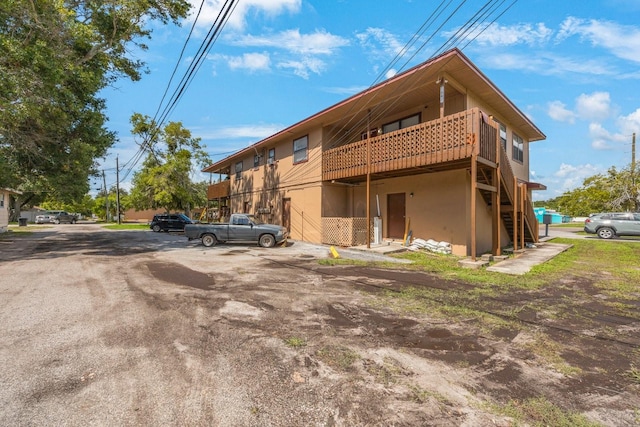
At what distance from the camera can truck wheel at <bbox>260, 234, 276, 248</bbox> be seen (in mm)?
14266

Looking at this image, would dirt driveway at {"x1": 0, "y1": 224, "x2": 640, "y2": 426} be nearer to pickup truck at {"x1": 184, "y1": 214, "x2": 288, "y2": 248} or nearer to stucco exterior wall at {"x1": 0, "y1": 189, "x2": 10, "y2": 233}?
pickup truck at {"x1": 184, "y1": 214, "x2": 288, "y2": 248}

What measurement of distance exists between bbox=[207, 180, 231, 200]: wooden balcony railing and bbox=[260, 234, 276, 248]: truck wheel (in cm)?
1322

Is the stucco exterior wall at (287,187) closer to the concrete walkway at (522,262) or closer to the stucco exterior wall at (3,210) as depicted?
the concrete walkway at (522,262)

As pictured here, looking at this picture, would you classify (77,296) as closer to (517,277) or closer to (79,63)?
(517,277)

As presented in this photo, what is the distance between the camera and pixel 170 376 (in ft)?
9.87

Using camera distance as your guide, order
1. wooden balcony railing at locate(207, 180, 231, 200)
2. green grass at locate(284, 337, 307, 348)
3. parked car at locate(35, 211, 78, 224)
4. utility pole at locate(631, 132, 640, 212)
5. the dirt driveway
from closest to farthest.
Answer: the dirt driveway, green grass at locate(284, 337, 307, 348), utility pole at locate(631, 132, 640, 212), wooden balcony railing at locate(207, 180, 231, 200), parked car at locate(35, 211, 78, 224)

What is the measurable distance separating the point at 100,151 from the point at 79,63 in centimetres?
455

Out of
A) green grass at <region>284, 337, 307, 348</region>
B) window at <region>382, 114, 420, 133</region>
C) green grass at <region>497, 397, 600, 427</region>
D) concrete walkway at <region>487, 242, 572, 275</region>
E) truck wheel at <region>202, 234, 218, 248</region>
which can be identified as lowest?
green grass at <region>497, 397, 600, 427</region>

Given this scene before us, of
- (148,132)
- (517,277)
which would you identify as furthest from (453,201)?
(148,132)

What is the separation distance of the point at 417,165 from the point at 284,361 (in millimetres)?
8945

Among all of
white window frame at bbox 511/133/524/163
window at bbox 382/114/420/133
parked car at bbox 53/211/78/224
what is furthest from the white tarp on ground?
parked car at bbox 53/211/78/224

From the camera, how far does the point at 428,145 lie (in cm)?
1046

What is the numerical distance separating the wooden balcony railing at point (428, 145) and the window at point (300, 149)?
149 inches

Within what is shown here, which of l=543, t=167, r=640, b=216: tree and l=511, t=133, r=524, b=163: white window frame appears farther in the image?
l=543, t=167, r=640, b=216: tree
